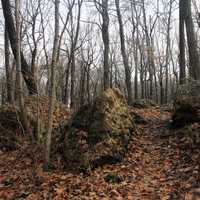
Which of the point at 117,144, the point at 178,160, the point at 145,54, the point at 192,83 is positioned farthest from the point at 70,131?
the point at 145,54

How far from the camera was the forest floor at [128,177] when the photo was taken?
17.7ft

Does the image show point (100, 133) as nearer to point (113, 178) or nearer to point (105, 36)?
point (113, 178)

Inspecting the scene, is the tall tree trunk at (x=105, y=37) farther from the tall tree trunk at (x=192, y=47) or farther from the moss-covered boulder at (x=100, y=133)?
the moss-covered boulder at (x=100, y=133)

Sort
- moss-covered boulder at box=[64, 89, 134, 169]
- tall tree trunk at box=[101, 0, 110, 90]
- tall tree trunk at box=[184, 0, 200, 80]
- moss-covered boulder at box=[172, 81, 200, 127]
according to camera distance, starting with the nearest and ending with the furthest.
Answer: 1. moss-covered boulder at box=[64, 89, 134, 169]
2. moss-covered boulder at box=[172, 81, 200, 127]
3. tall tree trunk at box=[184, 0, 200, 80]
4. tall tree trunk at box=[101, 0, 110, 90]

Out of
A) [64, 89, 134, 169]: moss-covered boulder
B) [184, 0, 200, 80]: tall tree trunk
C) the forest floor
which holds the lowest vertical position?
the forest floor

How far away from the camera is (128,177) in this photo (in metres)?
6.15

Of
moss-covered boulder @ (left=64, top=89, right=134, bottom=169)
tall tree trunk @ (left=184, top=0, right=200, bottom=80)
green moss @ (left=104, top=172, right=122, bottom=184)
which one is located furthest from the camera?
tall tree trunk @ (left=184, top=0, right=200, bottom=80)

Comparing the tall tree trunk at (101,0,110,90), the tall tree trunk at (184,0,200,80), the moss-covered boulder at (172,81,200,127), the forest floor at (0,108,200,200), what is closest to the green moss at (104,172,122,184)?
the forest floor at (0,108,200,200)

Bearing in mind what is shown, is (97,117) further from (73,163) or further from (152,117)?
(152,117)

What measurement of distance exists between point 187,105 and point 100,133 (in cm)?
273

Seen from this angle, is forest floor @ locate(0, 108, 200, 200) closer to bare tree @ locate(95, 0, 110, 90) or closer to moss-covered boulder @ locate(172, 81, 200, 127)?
moss-covered boulder @ locate(172, 81, 200, 127)

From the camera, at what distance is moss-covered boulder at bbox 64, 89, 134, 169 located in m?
6.90

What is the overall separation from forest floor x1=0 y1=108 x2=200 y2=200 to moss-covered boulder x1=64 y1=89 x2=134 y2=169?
0.97 feet

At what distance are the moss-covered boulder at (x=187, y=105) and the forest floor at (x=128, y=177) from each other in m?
0.66
